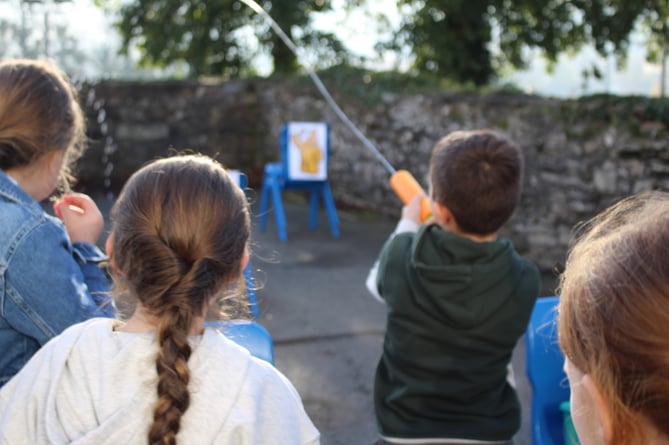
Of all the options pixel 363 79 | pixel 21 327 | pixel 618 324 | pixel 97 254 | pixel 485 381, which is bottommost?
pixel 485 381

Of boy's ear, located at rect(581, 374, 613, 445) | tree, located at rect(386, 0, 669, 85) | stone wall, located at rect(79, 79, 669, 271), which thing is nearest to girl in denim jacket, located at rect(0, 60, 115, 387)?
boy's ear, located at rect(581, 374, 613, 445)

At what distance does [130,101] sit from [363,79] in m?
2.86

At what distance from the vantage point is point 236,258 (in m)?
1.33

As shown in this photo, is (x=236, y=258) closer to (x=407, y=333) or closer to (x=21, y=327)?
(x=21, y=327)

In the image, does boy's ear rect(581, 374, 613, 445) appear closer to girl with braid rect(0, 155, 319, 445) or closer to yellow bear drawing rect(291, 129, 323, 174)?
girl with braid rect(0, 155, 319, 445)

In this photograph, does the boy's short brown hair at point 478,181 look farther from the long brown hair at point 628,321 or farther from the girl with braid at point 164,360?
the long brown hair at point 628,321

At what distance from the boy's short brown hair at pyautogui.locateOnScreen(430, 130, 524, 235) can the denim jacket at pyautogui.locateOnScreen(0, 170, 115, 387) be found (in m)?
1.04

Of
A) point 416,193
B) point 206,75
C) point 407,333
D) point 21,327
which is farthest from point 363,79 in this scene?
point 21,327

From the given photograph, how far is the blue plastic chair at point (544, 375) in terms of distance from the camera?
2.07 metres

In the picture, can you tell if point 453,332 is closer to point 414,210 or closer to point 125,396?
point 414,210

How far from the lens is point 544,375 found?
2086 millimetres

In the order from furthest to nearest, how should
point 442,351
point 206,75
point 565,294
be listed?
point 206,75 → point 442,351 → point 565,294

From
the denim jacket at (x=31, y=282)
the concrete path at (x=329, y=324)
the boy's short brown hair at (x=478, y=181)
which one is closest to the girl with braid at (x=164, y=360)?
the denim jacket at (x=31, y=282)

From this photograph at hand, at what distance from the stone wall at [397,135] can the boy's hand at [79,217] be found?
3.98 m
